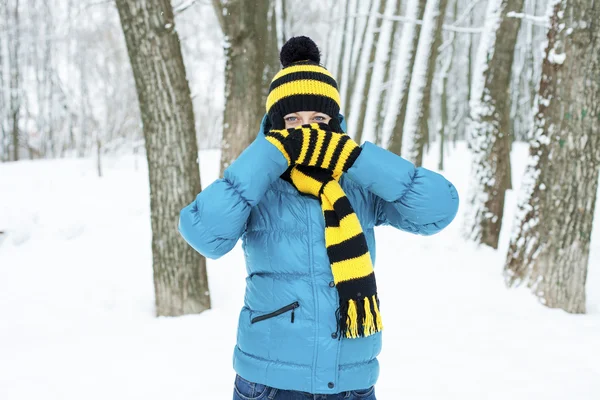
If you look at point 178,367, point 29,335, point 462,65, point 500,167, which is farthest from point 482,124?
point 462,65

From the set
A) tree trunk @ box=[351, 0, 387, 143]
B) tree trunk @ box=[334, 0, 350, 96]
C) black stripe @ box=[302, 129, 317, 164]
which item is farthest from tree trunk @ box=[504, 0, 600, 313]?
tree trunk @ box=[334, 0, 350, 96]

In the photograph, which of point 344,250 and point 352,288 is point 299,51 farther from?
point 352,288

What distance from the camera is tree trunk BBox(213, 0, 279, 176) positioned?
7.83 meters

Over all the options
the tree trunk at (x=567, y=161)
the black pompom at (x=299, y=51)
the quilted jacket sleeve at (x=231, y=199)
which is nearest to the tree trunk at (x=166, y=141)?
the black pompom at (x=299, y=51)

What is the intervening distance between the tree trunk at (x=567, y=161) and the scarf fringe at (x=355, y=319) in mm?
3585

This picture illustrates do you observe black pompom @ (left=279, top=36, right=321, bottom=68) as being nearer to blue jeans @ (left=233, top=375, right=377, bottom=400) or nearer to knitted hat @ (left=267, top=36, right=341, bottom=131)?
knitted hat @ (left=267, top=36, right=341, bottom=131)

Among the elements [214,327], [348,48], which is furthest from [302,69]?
[348,48]

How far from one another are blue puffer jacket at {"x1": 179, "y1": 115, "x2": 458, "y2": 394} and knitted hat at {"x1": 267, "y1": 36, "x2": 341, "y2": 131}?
21cm

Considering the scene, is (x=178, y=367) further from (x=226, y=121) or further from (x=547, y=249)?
(x=226, y=121)

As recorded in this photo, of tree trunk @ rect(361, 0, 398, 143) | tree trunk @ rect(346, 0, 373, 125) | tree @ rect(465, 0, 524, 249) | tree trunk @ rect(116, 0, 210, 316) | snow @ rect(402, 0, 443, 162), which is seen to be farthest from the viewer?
tree trunk @ rect(346, 0, 373, 125)

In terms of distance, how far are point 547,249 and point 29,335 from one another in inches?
176

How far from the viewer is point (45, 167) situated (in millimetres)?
14133

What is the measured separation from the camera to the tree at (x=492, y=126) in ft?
24.4

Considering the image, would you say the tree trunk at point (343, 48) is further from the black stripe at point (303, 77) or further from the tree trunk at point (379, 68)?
the black stripe at point (303, 77)
